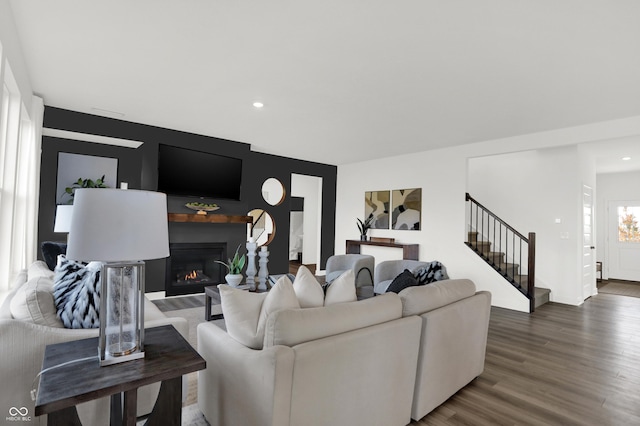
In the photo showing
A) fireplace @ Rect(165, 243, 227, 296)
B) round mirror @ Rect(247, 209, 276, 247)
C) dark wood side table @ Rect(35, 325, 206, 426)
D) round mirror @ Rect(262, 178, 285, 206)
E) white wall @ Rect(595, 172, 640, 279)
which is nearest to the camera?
dark wood side table @ Rect(35, 325, 206, 426)

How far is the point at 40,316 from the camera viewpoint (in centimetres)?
177

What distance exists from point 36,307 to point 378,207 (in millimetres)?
6095

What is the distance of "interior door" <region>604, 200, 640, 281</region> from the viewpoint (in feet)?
25.0

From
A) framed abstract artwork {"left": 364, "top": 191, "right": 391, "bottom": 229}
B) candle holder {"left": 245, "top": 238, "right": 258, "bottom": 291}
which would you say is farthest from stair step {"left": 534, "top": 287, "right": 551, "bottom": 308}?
candle holder {"left": 245, "top": 238, "right": 258, "bottom": 291}

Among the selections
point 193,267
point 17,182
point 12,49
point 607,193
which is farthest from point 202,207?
point 607,193

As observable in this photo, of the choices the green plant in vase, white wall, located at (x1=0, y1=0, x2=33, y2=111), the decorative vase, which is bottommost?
the decorative vase

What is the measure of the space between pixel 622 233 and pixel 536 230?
12.4 feet

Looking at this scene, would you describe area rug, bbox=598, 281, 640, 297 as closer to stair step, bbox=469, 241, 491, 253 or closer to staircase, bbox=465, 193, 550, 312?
staircase, bbox=465, 193, 550, 312

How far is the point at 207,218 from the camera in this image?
17.9 ft

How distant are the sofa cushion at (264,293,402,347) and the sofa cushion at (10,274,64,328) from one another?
121 centimetres

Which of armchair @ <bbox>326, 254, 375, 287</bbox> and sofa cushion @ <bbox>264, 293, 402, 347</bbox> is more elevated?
sofa cushion @ <bbox>264, 293, 402, 347</bbox>

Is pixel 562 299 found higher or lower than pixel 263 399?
lower

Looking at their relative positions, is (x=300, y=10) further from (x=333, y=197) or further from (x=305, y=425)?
(x=333, y=197)

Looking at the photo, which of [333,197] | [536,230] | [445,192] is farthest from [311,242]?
[536,230]
